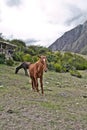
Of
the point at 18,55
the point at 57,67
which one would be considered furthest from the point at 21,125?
the point at 18,55

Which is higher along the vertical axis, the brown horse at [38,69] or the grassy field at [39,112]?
the brown horse at [38,69]

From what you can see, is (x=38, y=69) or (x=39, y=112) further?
(x=38, y=69)

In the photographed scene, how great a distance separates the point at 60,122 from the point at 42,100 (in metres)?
4.18

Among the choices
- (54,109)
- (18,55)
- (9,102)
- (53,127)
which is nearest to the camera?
(53,127)

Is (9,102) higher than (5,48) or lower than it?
lower

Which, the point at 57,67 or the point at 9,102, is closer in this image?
the point at 9,102

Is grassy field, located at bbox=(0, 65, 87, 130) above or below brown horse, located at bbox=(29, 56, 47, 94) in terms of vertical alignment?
below

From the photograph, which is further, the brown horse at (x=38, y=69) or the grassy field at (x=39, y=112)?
the brown horse at (x=38, y=69)

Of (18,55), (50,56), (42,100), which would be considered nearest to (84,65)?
(50,56)

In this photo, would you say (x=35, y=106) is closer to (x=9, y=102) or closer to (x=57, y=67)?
(x=9, y=102)

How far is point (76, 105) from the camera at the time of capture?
50.8ft

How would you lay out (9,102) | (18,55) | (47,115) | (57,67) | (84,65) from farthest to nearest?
1. (84,65)
2. (18,55)
3. (57,67)
4. (9,102)
5. (47,115)

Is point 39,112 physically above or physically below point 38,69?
below

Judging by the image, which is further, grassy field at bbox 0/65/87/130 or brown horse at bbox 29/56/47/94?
brown horse at bbox 29/56/47/94
